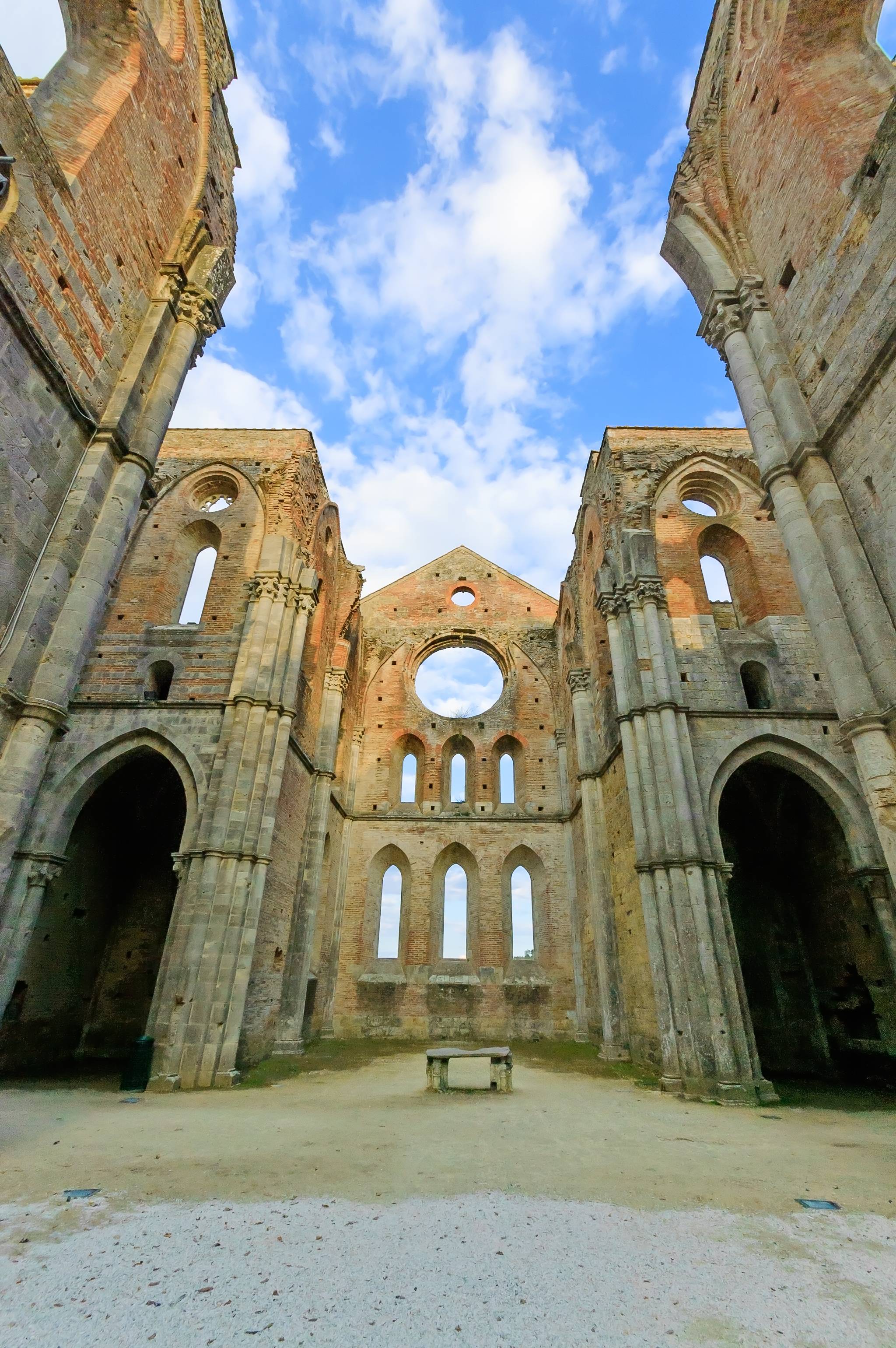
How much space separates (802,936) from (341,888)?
37.5 ft

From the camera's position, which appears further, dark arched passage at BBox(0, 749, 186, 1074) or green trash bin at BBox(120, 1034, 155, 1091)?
dark arched passage at BBox(0, 749, 186, 1074)

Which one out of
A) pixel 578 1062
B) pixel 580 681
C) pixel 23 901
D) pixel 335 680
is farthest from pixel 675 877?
pixel 23 901

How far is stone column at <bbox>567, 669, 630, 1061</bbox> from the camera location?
42.2 ft

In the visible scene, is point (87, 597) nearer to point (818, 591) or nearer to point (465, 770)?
point (818, 591)

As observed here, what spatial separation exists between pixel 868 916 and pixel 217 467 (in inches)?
664

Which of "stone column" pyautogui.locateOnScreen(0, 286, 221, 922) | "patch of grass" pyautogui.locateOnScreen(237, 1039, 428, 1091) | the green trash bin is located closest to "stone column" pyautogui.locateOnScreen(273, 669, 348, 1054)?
"patch of grass" pyautogui.locateOnScreen(237, 1039, 428, 1091)

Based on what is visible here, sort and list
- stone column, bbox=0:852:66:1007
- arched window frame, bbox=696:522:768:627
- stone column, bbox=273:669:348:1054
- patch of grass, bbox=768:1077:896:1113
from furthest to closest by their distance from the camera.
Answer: arched window frame, bbox=696:522:768:627 < stone column, bbox=273:669:348:1054 < patch of grass, bbox=768:1077:896:1113 < stone column, bbox=0:852:66:1007

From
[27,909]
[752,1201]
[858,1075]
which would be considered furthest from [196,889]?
[858,1075]

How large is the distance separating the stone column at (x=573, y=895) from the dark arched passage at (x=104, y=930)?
9.99m

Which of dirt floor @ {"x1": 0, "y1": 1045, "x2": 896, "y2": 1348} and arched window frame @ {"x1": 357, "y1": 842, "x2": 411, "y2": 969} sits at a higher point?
arched window frame @ {"x1": 357, "y1": 842, "x2": 411, "y2": 969}

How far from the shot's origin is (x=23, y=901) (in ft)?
30.7

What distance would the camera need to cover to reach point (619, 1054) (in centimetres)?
1262

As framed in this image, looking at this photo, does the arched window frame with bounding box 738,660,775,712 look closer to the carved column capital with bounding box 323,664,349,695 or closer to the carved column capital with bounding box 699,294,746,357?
the carved column capital with bounding box 699,294,746,357

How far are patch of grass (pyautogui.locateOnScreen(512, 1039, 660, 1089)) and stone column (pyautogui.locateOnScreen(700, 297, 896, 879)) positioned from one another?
6084 mm
